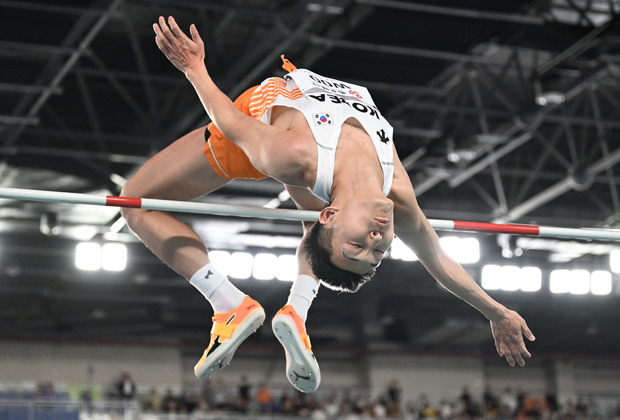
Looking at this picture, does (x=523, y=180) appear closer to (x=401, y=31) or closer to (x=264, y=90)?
(x=401, y=31)

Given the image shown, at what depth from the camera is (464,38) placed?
12.7 m

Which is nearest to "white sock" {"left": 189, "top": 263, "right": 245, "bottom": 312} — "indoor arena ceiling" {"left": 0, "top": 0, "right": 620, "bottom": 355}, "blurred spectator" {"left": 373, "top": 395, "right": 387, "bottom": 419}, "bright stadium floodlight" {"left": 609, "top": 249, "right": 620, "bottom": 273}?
"indoor arena ceiling" {"left": 0, "top": 0, "right": 620, "bottom": 355}

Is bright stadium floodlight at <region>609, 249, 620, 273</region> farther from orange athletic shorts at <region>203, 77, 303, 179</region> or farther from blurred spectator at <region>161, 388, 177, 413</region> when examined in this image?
orange athletic shorts at <region>203, 77, 303, 179</region>

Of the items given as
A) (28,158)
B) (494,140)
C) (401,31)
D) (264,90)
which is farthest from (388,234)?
(28,158)

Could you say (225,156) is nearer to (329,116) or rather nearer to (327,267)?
(329,116)

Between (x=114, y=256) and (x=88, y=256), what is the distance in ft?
1.88

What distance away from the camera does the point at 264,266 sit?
2131 cm

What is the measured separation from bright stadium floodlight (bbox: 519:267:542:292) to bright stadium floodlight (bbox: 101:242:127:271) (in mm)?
9586

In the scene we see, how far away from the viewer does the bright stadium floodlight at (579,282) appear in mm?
22250

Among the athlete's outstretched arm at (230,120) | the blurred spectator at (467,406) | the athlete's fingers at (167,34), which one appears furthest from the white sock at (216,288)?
the blurred spectator at (467,406)

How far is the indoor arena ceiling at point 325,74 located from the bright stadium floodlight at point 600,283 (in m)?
1.35

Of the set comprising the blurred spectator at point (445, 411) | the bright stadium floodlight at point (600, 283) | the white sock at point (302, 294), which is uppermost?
the bright stadium floodlight at point (600, 283)

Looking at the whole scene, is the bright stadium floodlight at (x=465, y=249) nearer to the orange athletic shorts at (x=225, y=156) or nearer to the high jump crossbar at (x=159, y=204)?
the high jump crossbar at (x=159, y=204)

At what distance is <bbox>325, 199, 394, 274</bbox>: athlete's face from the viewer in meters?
3.94
